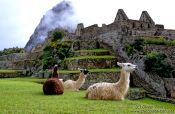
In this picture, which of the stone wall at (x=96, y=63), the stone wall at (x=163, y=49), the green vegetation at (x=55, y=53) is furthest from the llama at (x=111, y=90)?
the green vegetation at (x=55, y=53)

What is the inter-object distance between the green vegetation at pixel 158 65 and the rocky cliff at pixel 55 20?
7089 centimetres

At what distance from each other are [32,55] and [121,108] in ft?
124

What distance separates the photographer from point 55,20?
4375 inches

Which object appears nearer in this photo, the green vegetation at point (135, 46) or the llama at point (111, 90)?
the llama at point (111, 90)

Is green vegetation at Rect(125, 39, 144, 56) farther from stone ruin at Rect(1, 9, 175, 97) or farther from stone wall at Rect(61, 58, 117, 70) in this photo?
stone wall at Rect(61, 58, 117, 70)

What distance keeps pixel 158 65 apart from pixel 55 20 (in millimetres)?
82322

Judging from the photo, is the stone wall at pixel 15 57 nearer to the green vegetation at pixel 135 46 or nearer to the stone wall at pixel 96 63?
the stone wall at pixel 96 63

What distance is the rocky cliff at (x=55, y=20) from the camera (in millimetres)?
104250

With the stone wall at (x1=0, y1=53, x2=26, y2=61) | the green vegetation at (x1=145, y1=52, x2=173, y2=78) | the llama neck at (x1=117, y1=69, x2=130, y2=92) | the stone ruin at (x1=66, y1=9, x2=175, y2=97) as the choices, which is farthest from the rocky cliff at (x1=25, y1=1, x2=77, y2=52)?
the llama neck at (x1=117, y1=69, x2=130, y2=92)

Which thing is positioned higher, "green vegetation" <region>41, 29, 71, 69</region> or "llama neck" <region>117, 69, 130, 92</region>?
"green vegetation" <region>41, 29, 71, 69</region>

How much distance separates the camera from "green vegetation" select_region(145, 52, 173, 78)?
30656 millimetres

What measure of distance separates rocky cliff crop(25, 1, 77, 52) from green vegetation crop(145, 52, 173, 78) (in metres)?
70.9

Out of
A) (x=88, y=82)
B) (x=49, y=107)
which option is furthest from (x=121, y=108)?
(x=88, y=82)

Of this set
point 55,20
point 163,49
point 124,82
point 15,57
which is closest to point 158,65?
point 163,49
